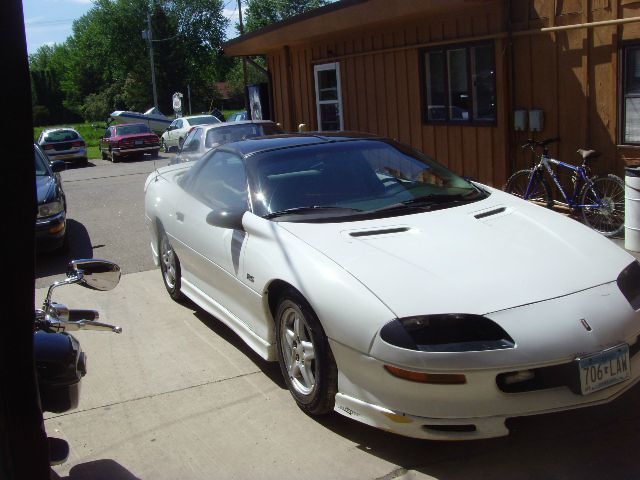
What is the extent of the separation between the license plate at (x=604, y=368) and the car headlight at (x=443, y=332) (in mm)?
388

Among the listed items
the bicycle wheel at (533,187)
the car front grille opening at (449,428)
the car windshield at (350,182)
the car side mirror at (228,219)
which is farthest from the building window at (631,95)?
the car front grille opening at (449,428)

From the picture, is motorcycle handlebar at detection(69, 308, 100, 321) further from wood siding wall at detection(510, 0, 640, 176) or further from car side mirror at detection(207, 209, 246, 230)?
wood siding wall at detection(510, 0, 640, 176)

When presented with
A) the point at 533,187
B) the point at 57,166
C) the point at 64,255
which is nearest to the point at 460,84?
the point at 533,187

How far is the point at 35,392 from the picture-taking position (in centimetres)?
198

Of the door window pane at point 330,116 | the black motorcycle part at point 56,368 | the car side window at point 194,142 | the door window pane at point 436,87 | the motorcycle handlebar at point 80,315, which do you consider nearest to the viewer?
the black motorcycle part at point 56,368

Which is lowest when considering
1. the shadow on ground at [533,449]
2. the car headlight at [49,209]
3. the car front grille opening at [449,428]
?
the shadow on ground at [533,449]

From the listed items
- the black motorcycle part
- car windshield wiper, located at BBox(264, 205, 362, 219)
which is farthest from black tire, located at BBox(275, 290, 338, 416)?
the black motorcycle part

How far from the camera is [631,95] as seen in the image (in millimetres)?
8164

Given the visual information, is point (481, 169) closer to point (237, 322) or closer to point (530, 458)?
point (237, 322)

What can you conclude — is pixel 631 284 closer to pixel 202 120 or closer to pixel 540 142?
pixel 540 142

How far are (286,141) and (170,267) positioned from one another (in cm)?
170

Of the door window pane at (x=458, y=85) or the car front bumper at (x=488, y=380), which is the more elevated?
the door window pane at (x=458, y=85)

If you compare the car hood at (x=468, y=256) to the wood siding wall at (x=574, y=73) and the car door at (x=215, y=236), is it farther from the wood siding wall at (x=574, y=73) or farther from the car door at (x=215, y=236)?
the wood siding wall at (x=574, y=73)

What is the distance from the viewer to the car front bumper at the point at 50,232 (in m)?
8.27
